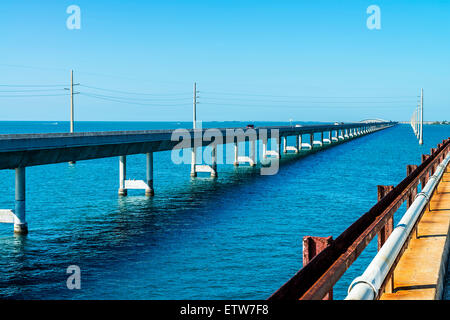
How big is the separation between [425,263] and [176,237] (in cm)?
1937

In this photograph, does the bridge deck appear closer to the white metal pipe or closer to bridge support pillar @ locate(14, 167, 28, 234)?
the white metal pipe

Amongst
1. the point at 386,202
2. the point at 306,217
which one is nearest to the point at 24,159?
the point at 306,217

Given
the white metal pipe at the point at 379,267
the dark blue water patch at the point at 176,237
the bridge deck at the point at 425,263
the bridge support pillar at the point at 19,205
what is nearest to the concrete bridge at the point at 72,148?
the bridge support pillar at the point at 19,205

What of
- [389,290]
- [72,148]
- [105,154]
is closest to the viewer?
[389,290]

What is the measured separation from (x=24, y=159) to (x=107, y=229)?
232 inches

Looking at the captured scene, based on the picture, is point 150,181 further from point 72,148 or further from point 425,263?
point 425,263

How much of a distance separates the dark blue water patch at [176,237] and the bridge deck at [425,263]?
6.87 meters

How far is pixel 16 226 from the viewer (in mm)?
26922

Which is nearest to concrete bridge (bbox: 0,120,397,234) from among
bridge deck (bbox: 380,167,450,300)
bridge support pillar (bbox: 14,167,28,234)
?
bridge support pillar (bbox: 14,167,28,234)

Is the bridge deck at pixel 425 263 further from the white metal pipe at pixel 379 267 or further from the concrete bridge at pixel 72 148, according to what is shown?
the concrete bridge at pixel 72 148

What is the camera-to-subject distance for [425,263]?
27.9ft

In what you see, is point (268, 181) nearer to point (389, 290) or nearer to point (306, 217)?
point (306, 217)

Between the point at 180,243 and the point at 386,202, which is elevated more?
the point at 386,202
